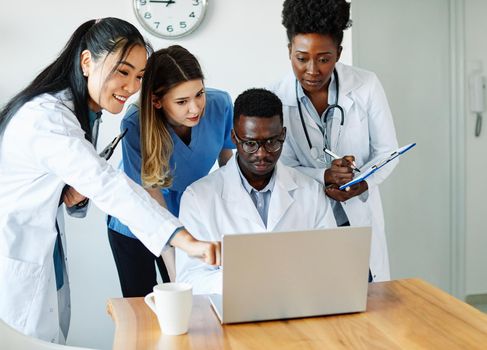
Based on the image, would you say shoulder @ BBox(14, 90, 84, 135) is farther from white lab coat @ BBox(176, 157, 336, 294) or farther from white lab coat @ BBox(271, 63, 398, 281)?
white lab coat @ BBox(271, 63, 398, 281)

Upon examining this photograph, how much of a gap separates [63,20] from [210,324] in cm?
197

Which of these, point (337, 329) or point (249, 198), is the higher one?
point (249, 198)

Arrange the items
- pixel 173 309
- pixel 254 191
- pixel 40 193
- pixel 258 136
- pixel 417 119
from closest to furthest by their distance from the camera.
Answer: pixel 173 309 < pixel 40 193 < pixel 258 136 < pixel 254 191 < pixel 417 119

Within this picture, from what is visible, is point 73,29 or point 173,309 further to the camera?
point 73,29

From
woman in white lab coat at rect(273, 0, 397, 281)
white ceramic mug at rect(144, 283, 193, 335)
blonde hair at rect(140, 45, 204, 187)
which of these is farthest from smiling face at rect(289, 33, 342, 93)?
white ceramic mug at rect(144, 283, 193, 335)

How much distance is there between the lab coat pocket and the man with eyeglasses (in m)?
0.46

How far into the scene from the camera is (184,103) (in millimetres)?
2027

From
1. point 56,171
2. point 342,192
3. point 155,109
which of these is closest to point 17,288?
point 56,171

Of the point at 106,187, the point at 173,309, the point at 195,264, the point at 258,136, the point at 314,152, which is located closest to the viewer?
the point at 173,309

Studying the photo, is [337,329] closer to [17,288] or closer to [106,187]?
[106,187]

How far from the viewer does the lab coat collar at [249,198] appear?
6.51 feet

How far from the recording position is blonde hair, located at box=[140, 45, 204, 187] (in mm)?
2020

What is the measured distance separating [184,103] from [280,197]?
0.40 metres

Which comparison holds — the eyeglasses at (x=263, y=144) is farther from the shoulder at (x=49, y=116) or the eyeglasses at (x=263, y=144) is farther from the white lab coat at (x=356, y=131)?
the shoulder at (x=49, y=116)
